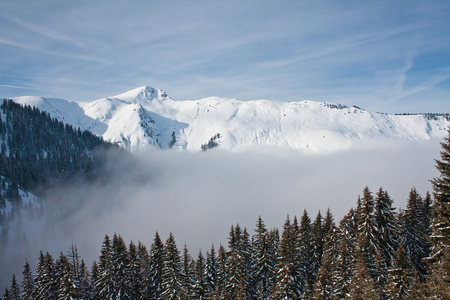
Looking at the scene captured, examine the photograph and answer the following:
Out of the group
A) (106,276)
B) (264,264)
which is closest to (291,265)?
(264,264)

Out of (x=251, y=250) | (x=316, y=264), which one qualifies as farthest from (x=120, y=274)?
(x=316, y=264)

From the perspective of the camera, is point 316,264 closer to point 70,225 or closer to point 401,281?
point 401,281

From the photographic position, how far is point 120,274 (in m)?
46.1

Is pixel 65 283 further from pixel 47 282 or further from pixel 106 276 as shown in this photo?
pixel 47 282

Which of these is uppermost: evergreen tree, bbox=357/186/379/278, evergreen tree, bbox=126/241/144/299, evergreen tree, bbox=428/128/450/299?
evergreen tree, bbox=428/128/450/299

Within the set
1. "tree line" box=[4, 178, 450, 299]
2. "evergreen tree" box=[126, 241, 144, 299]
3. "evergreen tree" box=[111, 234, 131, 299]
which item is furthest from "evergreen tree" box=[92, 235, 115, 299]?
"evergreen tree" box=[126, 241, 144, 299]

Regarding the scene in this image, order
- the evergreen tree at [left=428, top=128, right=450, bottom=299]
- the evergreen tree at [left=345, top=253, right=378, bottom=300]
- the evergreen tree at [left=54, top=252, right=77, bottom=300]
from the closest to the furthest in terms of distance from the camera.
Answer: the evergreen tree at [left=428, top=128, right=450, bottom=299] → the evergreen tree at [left=345, top=253, right=378, bottom=300] → the evergreen tree at [left=54, top=252, right=77, bottom=300]

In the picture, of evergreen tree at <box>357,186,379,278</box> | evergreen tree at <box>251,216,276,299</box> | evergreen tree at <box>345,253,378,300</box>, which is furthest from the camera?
evergreen tree at <box>251,216,276,299</box>

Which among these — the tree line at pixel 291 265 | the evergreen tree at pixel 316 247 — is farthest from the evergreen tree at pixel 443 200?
the evergreen tree at pixel 316 247

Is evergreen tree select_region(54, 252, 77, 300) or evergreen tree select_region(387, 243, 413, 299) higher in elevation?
evergreen tree select_region(387, 243, 413, 299)

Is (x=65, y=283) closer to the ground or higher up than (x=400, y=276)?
closer to the ground

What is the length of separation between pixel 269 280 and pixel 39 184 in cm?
19637

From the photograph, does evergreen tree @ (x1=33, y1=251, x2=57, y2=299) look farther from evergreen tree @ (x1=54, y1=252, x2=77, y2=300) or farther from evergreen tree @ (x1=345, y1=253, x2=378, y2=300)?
evergreen tree @ (x1=345, y1=253, x2=378, y2=300)

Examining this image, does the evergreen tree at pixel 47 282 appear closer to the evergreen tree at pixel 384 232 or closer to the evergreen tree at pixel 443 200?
the evergreen tree at pixel 384 232
